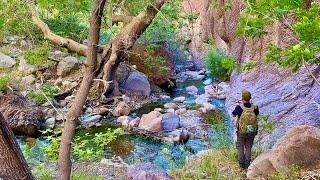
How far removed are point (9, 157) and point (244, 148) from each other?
3.87 metres

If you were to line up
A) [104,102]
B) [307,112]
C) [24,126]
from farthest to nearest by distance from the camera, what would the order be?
[104,102]
[24,126]
[307,112]

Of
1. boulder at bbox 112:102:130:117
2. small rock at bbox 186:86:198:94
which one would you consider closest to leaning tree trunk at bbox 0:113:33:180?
boulder at bbox 112:102:130:117

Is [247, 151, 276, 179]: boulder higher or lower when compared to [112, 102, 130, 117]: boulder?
lower

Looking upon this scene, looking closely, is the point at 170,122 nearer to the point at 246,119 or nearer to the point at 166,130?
the point at 166,130

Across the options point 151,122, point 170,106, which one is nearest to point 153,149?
point 151,122

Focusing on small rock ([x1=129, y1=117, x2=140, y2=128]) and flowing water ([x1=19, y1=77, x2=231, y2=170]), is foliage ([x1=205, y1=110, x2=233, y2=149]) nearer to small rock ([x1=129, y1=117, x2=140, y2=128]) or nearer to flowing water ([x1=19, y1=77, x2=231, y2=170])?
flowing water ([x1=19, y1=77, x2=231, y2=170])

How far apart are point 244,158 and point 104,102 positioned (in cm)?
697

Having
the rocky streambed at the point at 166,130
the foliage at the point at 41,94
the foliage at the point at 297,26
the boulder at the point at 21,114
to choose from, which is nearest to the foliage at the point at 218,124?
the rocky streambed at the point at 166,130

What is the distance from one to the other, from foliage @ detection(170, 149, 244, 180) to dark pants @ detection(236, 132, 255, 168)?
152 millimetres

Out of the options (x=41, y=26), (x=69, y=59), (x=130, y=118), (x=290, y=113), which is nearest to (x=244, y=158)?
(x=290, y=113)

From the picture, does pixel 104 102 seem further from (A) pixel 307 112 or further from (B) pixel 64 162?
(B) pixel 64 162

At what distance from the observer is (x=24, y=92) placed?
13.5 meters

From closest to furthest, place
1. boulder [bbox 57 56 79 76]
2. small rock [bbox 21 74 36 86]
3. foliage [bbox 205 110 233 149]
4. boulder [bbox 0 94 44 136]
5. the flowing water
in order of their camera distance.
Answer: foliage [bbox 205 110 233 149], the flowing water, boulder [bbox 0 94 44 136], small rock [bbox 21 74 36 86], boulder [bbox 57 56 79 76]

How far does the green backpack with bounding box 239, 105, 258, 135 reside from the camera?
21.5 feet
